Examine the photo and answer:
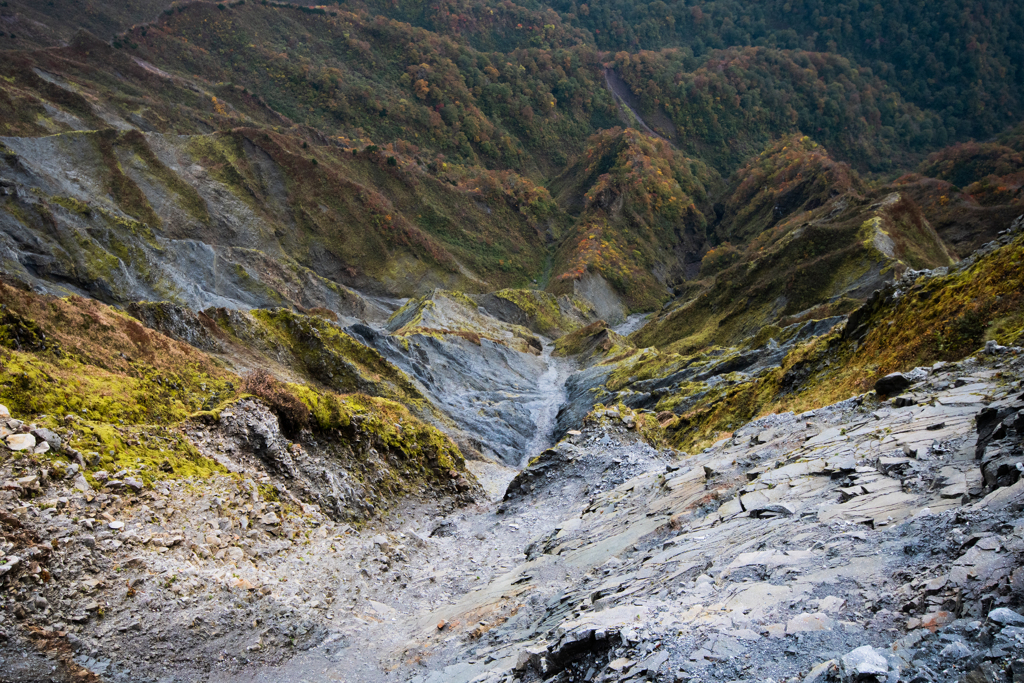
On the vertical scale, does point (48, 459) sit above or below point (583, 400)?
above

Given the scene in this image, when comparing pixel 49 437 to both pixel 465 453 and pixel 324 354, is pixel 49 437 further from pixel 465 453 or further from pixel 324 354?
pixel 324 354

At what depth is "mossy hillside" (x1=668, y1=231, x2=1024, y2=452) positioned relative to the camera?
50.7 ft

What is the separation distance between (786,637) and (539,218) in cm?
11395

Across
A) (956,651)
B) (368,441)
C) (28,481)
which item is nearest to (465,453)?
(368,441)

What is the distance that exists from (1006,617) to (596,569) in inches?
314

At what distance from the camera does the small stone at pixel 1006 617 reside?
4430 mm

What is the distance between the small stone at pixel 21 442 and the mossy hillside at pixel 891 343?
19.9 metres

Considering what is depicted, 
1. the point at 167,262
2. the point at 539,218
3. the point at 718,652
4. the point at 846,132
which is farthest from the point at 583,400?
the point at 846,132

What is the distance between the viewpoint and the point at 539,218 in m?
116

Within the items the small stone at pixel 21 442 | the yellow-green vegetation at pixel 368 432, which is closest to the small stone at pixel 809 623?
the small stone at pixel 21 442

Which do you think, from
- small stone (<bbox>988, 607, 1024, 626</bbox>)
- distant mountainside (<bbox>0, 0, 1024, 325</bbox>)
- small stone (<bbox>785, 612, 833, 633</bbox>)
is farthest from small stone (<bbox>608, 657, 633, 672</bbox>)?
distant mountainside (<bbox>0, 0, 1024, 325</bbox>)

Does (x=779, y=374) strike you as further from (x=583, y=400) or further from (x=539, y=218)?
(x=539, y=218)

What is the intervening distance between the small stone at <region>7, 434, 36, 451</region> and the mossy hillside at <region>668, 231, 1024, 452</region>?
19.9m

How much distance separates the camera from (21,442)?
10.8 metres
